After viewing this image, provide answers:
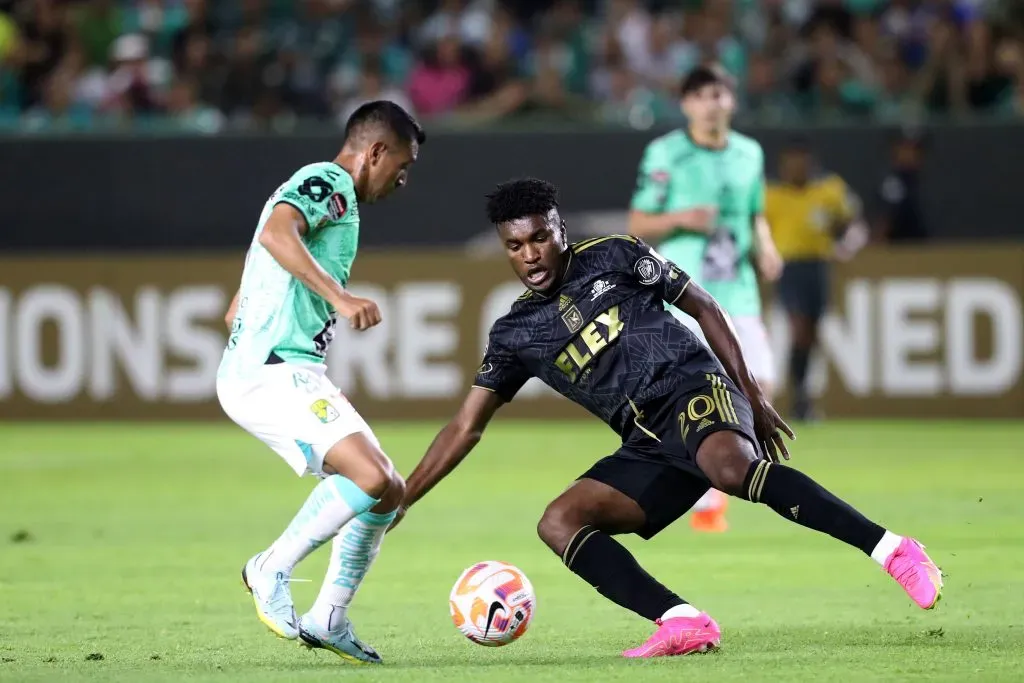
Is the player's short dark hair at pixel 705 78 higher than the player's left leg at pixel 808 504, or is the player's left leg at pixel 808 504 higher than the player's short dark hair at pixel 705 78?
the player's short dark hair at pixel 705 78

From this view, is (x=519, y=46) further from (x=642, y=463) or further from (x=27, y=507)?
(x=642, y=463)

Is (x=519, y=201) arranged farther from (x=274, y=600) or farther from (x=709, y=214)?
(x=709, y=214)

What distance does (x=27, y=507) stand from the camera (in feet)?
38.3

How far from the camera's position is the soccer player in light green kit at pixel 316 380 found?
20.2 feet

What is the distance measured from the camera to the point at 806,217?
55.4ft

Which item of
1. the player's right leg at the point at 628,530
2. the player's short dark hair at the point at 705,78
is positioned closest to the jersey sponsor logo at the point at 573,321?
the player's right leg at the point at 628,530

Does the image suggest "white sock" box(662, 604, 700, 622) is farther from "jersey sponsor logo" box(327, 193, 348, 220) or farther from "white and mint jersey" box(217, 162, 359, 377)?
"jersey sponsor logo" box(327, 193, 348, 220)

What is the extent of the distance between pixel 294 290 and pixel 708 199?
14.0 ft

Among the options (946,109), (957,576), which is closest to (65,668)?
(957,576)

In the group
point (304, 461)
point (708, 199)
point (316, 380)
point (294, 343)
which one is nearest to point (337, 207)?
point (294, 343)

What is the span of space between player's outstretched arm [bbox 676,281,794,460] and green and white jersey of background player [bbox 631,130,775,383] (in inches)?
139

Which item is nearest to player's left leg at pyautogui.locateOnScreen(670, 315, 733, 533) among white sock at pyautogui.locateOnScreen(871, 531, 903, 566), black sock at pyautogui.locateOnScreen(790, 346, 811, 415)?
white sock at pyautogui.locateOnScreen(871, 531, 903, 566)

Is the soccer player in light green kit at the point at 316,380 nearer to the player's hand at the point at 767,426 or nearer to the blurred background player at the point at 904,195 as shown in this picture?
the player's hand at the point at 767,426

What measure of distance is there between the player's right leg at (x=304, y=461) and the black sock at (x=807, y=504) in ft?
4.18
